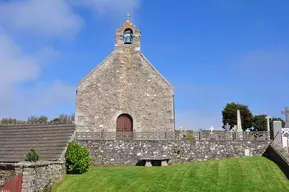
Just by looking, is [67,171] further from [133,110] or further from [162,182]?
[133,110]

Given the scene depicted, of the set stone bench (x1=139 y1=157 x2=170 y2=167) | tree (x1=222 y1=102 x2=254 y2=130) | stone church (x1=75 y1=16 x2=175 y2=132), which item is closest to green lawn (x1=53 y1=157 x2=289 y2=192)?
stone bench (x1=139 y1=157 x2=170 y2=167)

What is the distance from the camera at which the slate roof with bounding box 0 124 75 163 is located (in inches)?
705

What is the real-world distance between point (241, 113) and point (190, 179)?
41.8 meters

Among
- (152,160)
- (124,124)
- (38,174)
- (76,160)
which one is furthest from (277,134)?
(38,174)

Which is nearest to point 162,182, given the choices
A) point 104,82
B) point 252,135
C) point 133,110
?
point 252,135

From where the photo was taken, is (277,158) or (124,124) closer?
(277,158)

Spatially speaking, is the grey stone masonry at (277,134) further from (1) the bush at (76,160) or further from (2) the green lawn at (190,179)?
(1) the bush at (76,160)

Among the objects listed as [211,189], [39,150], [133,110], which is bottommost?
[211,189]

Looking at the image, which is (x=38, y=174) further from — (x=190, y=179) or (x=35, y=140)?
(x=190, y=179)

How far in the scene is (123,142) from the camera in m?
20.4

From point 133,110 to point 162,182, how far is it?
11066mm

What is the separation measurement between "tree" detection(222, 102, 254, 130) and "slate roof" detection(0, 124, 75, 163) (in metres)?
39.3

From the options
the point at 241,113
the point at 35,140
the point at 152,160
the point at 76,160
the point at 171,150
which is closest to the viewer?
the point at 76,160

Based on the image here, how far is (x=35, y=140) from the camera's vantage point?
19281 mm
